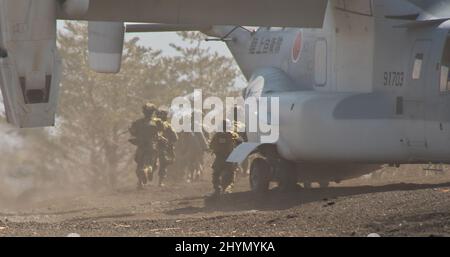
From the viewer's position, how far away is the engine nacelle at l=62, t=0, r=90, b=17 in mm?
12523

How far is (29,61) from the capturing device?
1242 cm

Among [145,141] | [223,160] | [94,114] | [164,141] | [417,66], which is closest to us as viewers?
[417,66]

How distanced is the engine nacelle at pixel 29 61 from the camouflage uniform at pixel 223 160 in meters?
5.25

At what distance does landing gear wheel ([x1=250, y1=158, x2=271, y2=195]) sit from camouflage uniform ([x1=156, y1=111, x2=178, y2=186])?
5272mm

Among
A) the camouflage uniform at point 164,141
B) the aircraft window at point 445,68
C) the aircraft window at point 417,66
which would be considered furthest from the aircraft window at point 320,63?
the camouflage uniform at point 164,141

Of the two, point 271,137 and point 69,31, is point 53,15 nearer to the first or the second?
point 271,137

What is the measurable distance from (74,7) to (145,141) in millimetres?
9272

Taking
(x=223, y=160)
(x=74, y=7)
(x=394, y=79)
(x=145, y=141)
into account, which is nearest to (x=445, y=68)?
(x=394, y=79)

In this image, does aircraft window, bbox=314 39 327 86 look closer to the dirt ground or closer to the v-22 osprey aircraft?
the v-22 osprey aircraft

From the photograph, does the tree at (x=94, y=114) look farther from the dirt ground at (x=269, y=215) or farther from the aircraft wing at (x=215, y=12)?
A: the aircraft wing at (x=215, y=12)

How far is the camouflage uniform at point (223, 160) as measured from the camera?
1753 cm

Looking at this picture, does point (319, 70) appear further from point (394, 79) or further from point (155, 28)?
point (155, 28)

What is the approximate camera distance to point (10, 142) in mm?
25484
